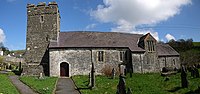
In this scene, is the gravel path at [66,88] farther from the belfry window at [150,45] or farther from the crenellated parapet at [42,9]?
the belfry window at [150,45]

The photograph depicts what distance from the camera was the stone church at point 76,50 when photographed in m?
34.8

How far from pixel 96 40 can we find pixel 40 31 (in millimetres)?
10321

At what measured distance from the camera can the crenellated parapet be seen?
38375mm

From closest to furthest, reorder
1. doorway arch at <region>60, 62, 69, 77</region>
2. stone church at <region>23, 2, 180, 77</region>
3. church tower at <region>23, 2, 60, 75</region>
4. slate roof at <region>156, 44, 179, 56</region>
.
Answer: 1. stone church at <region>23, 2, 180, 77</region>
2. doorway arch at <region>60, 62, 69, 77</region>
3. church tower at <region>23, 2, 60, 75</region>
4. slate roof at <region>156, 44, 179, 56</region>

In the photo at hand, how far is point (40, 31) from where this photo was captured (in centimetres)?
3794

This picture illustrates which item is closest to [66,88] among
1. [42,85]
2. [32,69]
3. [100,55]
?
[42,85]

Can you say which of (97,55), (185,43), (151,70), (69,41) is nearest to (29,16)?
(69,41)

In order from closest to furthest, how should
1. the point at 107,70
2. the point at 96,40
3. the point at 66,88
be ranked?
1. the point at 66,88
2. the point at 107,70
3. the point at 96,40

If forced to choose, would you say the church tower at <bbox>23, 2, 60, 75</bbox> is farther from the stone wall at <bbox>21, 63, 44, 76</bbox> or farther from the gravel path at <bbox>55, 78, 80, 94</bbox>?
the gravel path at <bbox>55, 78, 80, 94</bbox>

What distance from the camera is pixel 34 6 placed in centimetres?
3912

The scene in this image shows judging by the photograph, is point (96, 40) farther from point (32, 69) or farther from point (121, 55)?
point (32, 69)

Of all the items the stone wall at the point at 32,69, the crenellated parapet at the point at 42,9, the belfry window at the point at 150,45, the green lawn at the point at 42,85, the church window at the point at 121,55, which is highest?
the crenellated parapet at the point at 42,9

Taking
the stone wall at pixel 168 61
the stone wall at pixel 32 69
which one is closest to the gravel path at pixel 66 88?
the stone wall at pixel 32 69

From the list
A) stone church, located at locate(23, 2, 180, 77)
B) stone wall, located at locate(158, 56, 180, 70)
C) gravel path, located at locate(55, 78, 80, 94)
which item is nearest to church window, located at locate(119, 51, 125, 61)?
stone church, located at locate(23, 2, 180, 77)
